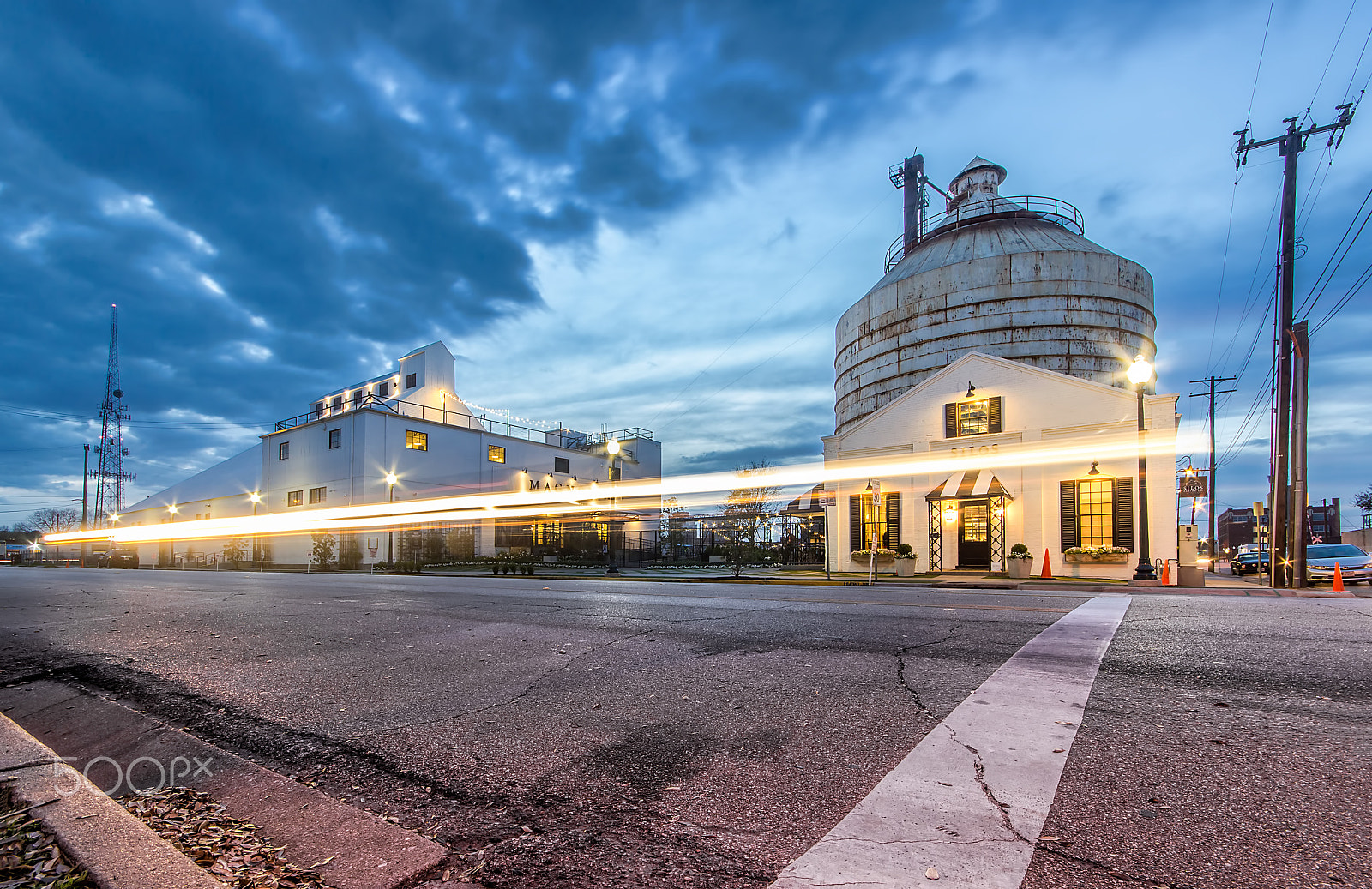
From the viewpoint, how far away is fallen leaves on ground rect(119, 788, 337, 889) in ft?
7.20

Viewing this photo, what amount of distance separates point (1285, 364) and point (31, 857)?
26.6m

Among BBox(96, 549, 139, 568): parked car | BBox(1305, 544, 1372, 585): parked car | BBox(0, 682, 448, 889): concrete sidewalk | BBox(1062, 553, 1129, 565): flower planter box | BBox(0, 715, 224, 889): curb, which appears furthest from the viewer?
BBox(96, 549, 139, 568): parked car

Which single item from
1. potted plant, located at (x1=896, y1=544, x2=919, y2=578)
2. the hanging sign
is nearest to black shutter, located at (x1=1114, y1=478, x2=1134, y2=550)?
the hanging sign

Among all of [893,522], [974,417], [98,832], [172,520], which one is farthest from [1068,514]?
[172,520]

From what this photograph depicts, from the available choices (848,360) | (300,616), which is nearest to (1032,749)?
(300,616)

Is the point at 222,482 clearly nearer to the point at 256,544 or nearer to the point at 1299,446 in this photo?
the point at 256,544

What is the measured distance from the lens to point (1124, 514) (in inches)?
858

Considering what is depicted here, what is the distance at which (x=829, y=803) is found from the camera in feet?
8.89

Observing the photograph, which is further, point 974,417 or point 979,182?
point 979,182

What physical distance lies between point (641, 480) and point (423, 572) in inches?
1126

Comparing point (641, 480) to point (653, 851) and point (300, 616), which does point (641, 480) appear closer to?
point (300, 616)

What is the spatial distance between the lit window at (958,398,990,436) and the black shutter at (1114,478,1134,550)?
4.86 meters

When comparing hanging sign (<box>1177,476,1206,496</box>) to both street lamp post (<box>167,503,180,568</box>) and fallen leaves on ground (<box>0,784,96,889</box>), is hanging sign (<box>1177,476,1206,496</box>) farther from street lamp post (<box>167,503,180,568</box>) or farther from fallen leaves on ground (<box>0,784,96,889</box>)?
street lamp post (<box>167,503,180,568</box>)

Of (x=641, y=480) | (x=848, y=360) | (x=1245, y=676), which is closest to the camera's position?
(x=1245, y=676)
